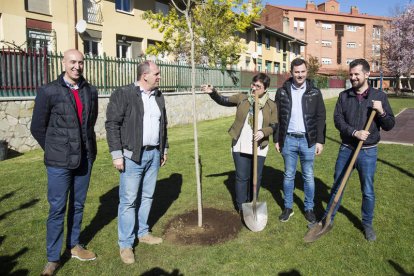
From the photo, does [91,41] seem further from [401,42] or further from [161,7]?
[401,42]

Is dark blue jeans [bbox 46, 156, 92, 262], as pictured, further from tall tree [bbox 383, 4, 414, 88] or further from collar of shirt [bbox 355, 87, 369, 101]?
tall tree [bbox 383, 4, 414, 88]

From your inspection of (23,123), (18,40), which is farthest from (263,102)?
(18,40)

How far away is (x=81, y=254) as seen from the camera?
3828 millimetres

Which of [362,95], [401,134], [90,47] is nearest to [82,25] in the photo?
[90,47]

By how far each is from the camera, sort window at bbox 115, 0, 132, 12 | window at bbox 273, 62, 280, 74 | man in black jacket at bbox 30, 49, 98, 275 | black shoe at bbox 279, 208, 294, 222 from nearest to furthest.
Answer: man in black jacket at bbox 30, 49, 98, 275 < black shoe at bbox 279, 208, 294, 222 < window at bbox 115, 0, 132, 12 < window at bbox 273, 62, 280, 74

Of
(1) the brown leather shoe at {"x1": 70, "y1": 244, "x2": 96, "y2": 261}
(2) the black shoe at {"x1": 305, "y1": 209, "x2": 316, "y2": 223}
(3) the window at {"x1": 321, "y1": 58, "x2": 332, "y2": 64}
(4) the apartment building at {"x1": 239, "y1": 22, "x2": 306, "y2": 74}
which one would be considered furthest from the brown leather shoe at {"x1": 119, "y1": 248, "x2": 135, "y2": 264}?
(3) the window at {"x1": 321, "y1": 58, "x2": 332, "y2": 64}

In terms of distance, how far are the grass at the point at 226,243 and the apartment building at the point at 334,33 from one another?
2292 inches

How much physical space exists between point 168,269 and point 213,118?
14.7 m

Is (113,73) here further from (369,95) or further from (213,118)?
(369,95)

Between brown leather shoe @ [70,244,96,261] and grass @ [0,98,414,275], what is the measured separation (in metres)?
0.06

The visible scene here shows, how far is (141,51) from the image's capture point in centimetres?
2247

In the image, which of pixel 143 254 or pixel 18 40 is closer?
pixel 143 254

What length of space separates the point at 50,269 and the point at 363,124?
3.55 metres

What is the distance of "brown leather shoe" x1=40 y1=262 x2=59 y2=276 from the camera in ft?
11.4
